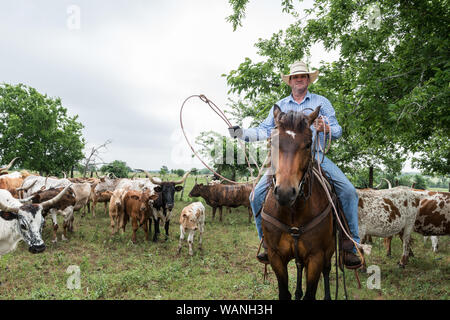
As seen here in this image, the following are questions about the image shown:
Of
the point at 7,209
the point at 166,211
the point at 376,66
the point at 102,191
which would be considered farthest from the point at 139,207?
the point at 376,66

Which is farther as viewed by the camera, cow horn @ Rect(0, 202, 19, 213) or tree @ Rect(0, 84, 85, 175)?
tree @ Rect(0, 84, 85, 175)

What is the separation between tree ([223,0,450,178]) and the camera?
5897mm

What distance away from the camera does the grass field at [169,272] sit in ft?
18.5

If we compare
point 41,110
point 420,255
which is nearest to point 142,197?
point 420,255

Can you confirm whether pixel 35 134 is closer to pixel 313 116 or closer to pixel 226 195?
pixel 226 195

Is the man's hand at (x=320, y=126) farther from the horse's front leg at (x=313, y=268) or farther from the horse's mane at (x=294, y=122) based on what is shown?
the horse's front leg at (x=313, y=268)

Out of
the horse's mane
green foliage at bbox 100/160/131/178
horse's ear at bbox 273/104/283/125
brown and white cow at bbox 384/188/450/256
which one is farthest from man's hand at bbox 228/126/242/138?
green foliage at bbox 100/160/131/178

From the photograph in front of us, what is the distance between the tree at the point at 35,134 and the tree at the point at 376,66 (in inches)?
1020

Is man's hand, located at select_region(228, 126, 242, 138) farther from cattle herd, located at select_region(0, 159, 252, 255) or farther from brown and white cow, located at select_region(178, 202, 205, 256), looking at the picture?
brown and white cow, located at select_region(178, 202, 205, 256)

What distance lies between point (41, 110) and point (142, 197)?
24371 mm

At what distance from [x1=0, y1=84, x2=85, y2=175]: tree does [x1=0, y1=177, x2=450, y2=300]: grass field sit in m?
19.7

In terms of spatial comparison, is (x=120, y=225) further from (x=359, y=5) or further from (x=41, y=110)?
(x=41, y=110)

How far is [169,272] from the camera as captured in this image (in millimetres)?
6773

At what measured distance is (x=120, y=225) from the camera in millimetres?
10156
